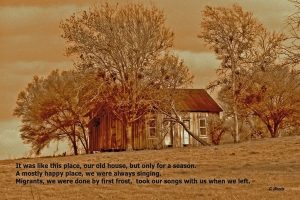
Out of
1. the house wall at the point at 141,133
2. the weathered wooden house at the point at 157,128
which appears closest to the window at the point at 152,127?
the weathered wooden house at the point at 157,128

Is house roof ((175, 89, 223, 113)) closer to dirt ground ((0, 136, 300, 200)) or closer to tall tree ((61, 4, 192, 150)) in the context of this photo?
tall tree ((61, 4, 192, 150))

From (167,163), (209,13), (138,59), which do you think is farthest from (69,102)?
(167,163)

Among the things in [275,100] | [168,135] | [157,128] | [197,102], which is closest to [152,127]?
[157,128]

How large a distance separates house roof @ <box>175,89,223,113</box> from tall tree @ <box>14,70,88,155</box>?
9245mm

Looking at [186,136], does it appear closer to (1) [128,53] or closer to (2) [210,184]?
(1) [128,53]

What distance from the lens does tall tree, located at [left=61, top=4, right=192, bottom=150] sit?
5106cm

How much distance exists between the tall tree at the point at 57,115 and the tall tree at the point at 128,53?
3464 millimetres

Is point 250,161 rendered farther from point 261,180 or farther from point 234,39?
point 234,39

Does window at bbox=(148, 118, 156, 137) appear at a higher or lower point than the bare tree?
lower

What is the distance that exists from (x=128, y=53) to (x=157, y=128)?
762 centimetres

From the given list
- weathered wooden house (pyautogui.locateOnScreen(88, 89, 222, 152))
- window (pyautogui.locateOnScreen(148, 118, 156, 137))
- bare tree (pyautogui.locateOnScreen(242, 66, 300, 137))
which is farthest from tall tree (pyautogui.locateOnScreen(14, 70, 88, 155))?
bare tree (pyautogui.locateOnScreen(242, 66, 300, 137))

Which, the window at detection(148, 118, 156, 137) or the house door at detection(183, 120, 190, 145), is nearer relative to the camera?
the window at detection(148, 118, 156, 137)

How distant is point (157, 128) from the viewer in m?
55.2

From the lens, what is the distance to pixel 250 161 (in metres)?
32.6
